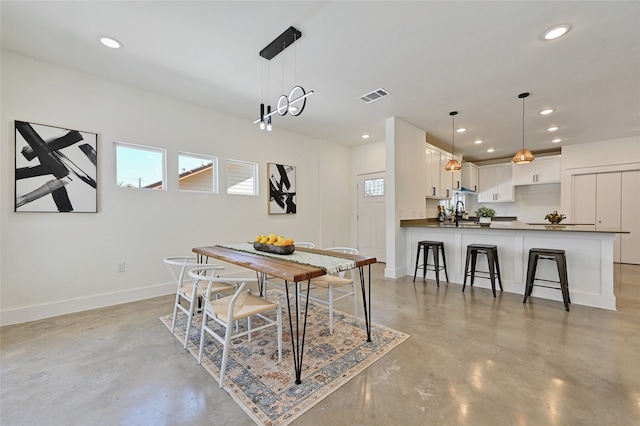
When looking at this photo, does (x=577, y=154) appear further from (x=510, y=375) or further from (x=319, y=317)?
(x=319, y=317)

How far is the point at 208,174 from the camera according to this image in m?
4.24

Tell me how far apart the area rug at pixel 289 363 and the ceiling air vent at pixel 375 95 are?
287 cm

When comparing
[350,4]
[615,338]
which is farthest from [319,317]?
[350,4]

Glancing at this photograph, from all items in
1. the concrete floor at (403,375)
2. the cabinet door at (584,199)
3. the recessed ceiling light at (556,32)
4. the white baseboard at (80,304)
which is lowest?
the concrete floor at (403,375)

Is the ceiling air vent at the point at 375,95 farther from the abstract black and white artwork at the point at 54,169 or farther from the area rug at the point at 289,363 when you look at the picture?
the abstract black and white artwork at the point at 54,169

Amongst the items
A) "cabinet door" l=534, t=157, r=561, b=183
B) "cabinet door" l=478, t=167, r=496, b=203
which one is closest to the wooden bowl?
"cabinet door" l=478, t=167, r=496, b=203

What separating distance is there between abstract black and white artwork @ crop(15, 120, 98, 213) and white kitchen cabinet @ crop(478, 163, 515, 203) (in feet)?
27.7

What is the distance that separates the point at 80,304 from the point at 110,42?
283 centimetres

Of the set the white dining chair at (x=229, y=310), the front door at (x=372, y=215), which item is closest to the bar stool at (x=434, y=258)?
the front door at (x=372, y=215)

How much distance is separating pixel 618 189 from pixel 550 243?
406cm

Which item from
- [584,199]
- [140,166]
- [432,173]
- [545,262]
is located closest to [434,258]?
[545,262]

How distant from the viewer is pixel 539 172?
6570mm

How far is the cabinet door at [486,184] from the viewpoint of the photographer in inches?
288

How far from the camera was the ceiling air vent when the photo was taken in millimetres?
3564
